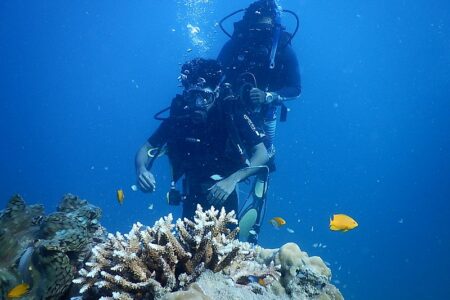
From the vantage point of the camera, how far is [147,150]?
7020 mm

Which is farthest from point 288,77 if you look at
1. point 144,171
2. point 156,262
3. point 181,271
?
point 156,262

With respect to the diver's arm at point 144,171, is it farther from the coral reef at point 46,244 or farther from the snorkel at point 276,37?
the snorkel at point 276,37

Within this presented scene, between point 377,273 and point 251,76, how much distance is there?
4293 centimetres

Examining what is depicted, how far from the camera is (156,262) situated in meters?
2.61

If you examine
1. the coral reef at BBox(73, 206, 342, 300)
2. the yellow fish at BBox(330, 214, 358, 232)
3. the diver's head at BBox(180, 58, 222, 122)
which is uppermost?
the diver's head at BBox(180, 58, 222, 122)

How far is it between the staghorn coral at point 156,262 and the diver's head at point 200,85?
A: 11.5 ft

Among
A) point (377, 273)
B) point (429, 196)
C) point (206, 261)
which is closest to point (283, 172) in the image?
point (429, 196)

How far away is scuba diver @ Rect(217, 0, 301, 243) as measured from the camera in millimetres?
6812

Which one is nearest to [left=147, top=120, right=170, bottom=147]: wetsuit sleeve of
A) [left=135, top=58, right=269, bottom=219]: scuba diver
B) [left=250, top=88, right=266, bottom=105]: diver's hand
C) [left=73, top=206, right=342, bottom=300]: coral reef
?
[left=135, top=58, right=269, bottom=219]: scuba diver

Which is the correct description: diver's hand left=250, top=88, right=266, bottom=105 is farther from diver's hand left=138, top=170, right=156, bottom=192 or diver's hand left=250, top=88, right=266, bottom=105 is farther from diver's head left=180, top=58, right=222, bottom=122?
diver's hand left=138, top=170, right=156, bottom=192

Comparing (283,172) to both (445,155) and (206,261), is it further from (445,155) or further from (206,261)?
(206,261)

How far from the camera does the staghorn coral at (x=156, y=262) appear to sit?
246 cm

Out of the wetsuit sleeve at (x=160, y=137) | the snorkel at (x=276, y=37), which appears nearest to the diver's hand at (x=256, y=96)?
the snorkel at (x=276, y=37)

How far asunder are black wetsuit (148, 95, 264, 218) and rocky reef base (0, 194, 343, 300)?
2860 millimetres
